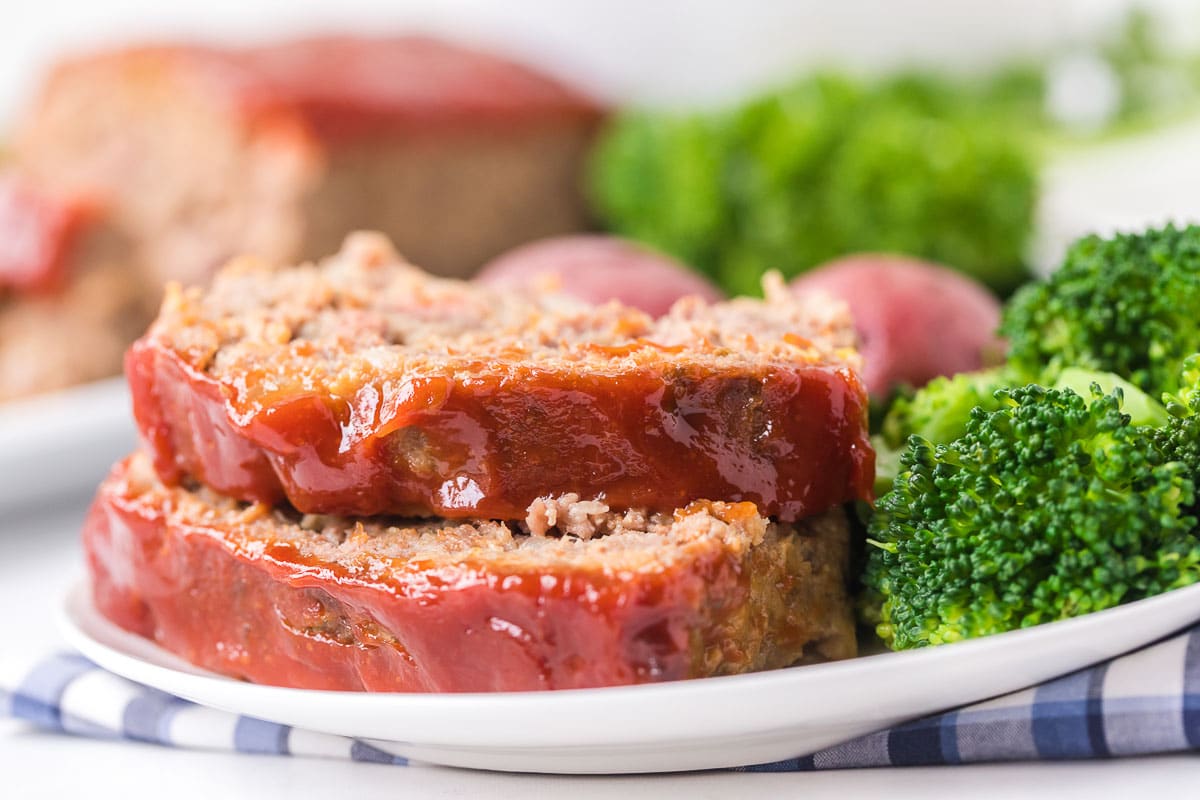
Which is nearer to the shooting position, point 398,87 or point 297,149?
point 297,149

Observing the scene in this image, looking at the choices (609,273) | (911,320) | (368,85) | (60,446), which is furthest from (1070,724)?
(368,85)

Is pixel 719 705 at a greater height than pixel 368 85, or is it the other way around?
pixel 368 85

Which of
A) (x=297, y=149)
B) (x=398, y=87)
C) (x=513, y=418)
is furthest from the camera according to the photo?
(x=398, y=87)

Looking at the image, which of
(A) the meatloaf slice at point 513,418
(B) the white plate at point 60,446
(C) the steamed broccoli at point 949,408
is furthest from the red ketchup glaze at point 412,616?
(B) the white plate at point 60,446

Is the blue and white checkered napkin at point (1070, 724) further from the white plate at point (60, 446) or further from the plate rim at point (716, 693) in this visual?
the white plate at point (60, 446)

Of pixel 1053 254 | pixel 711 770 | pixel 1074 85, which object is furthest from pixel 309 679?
pixel 1074 85

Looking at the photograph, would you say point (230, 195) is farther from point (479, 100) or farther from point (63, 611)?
point (63, 611)

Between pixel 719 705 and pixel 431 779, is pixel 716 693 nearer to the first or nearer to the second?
pixel 719 705
